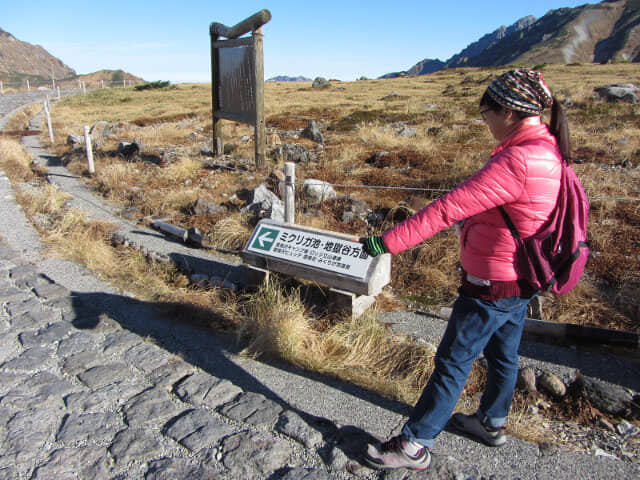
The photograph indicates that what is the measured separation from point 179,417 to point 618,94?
1941cm

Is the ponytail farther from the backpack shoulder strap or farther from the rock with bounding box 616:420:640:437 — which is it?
the rock with bounding box 616:420:640:437

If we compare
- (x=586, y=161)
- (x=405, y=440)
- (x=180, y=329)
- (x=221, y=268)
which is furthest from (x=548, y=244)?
(x=586, y=161)

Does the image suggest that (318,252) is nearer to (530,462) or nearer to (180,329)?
(180,329)

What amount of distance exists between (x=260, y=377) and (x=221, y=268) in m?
2.68

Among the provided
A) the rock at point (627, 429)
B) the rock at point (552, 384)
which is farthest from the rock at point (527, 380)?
the rock at point (627, 429)

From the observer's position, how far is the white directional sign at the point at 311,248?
411 cm

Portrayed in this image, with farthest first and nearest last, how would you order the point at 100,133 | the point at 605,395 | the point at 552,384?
the point at 100,133 < the point at 552,384 < the point at 605,395

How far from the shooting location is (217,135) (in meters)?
10.9

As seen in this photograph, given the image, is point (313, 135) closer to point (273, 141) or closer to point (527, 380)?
point (273, 141)

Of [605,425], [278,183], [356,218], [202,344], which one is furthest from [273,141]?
[605,425]

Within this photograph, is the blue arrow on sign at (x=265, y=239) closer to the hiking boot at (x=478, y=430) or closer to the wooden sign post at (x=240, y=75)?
the hiking boot at (x=478, y=430)

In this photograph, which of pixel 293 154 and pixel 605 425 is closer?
pixel 605 425

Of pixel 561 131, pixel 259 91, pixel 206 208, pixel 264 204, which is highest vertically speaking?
pixel 259 91

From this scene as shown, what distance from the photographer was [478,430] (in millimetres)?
2766
